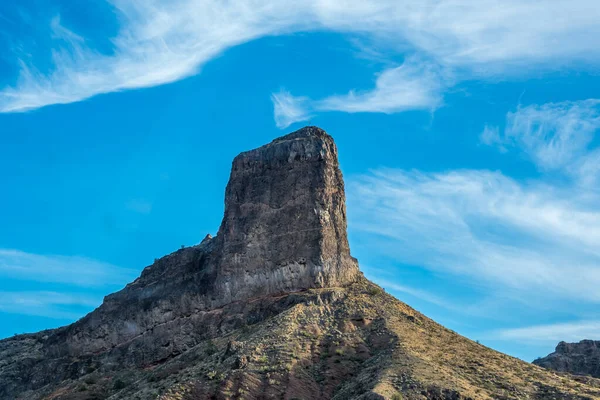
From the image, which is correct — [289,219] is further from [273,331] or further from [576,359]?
[576,359]

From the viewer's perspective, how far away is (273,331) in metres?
56.9

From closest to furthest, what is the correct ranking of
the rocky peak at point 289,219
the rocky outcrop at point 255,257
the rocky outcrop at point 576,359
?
the rocky peak at point 289,219, the rocky outcrop at point 255,257, the rocky outcrop at point 576,359

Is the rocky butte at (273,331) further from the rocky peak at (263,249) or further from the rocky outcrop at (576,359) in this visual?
the rocky outcrop at (576,359)

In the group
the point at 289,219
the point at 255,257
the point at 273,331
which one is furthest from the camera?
the point at 255,257

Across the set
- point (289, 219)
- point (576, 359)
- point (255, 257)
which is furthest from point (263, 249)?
point (576, 359)

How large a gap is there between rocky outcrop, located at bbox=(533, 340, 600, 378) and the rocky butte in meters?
42.2

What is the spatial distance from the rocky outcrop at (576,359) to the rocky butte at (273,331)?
4224cm

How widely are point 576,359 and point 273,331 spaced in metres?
57.2

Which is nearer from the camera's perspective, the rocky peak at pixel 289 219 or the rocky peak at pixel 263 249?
the rocky peak at pixel 289 219

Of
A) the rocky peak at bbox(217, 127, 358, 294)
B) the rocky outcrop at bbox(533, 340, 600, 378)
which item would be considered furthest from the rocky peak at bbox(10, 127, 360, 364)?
the rocky outcrop at bbox(533, 340, 600, 378)

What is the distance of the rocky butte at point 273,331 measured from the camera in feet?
168

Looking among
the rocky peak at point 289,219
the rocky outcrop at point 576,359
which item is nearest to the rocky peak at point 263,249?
the rocky peak at point 289,219

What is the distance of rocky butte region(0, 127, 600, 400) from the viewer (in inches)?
2014

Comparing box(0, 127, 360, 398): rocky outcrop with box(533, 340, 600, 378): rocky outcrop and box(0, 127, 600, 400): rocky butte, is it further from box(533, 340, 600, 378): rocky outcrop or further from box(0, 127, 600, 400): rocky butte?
box(533, 340, 600, 378): rocky outcrop
